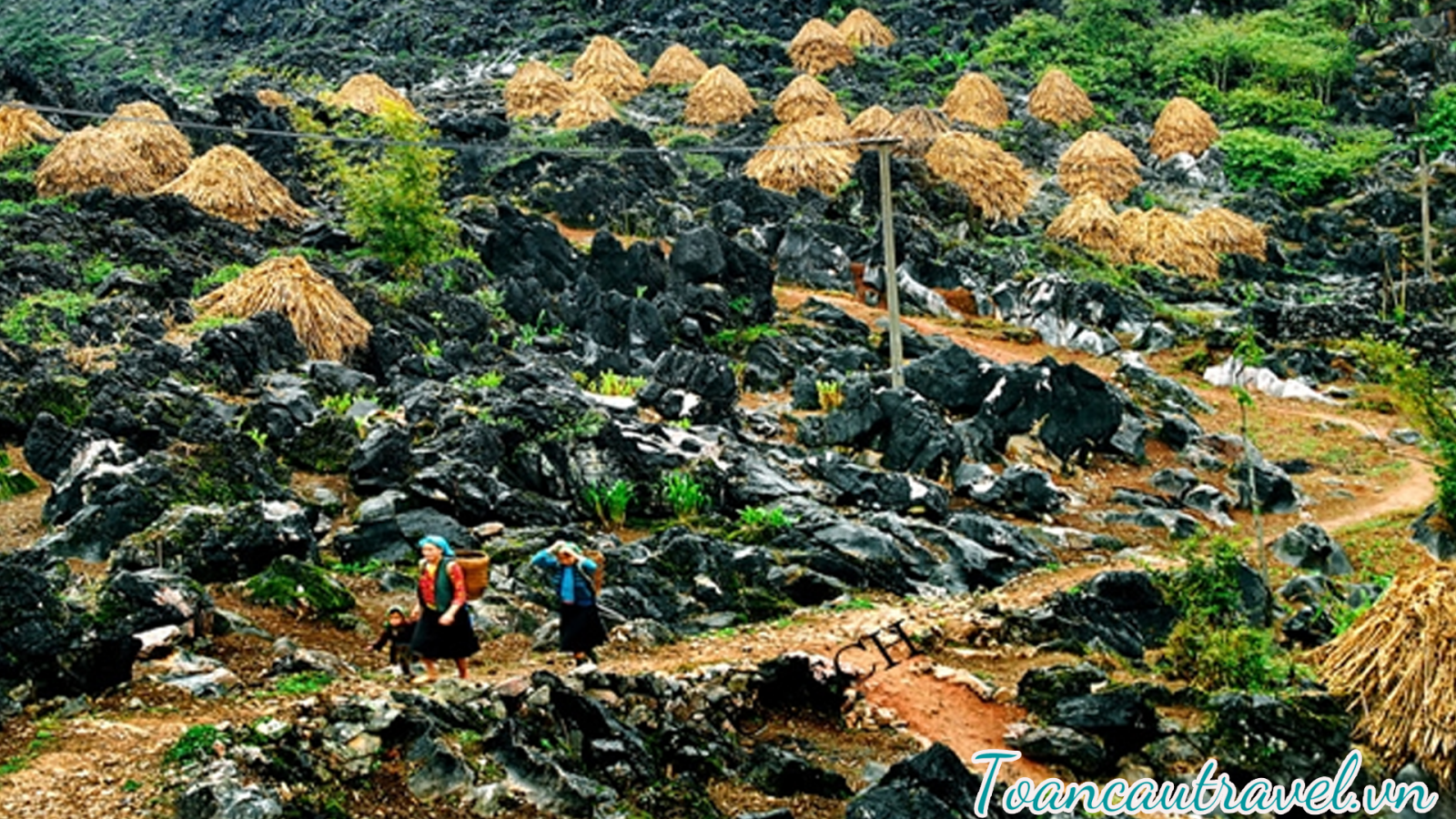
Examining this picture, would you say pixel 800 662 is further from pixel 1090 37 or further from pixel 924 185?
pixel 1090 37

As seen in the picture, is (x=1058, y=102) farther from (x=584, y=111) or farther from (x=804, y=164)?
(x=584, y=111)

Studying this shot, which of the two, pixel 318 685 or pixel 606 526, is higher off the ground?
pixel 318 685

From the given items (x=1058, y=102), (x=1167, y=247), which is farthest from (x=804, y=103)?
(x=1167, y=247)

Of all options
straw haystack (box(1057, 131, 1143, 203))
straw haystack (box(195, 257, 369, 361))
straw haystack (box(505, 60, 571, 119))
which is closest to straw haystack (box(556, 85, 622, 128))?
straw haystack (box(505, 60, 571, 119))

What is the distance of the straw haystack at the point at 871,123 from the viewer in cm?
2559

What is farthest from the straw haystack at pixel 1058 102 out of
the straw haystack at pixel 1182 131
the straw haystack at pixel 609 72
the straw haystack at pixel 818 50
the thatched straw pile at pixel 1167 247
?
the straw haystack at pixel 609 72

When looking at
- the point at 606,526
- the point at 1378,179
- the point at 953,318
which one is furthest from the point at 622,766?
the point at 1378,179

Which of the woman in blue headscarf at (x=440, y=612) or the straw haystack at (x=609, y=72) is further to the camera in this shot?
the straw haystack at (x=609, y=72)

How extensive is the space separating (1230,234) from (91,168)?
61.5 feet

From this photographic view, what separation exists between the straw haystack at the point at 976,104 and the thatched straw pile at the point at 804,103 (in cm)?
270

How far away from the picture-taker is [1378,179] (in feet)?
92.0

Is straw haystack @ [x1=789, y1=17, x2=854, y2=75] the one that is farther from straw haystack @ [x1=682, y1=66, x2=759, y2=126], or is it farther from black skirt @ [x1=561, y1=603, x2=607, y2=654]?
black skirt @ [x1=561, y1=603, x2=607, y2=654]

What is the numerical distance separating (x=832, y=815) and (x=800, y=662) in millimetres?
1708

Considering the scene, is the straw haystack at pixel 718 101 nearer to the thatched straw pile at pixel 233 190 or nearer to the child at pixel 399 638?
the thatched straw pile at pixel 233 190
